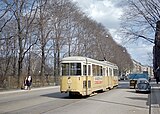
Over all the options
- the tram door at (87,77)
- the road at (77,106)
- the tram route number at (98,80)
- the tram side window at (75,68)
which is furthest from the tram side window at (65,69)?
the tram route number at (98,80)

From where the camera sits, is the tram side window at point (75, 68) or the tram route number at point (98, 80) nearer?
the tram side window at point (75, 68)

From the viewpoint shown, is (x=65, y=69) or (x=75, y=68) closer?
(x=75, y=68)

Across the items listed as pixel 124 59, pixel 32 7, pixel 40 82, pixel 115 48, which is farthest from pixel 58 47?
pixel 124 59

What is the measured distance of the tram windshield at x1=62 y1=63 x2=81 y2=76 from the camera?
2707 centimetres

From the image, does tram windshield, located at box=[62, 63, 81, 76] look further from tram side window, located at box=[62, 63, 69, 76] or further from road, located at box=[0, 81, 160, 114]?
road, located at box=[0, 81, 160, 114]

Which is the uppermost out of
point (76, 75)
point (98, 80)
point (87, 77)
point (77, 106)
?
point (76, 75)

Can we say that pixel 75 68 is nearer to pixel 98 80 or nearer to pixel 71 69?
pixel 71 69

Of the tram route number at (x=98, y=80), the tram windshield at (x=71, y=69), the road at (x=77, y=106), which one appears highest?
the tram windshield at (x=71, y=69)

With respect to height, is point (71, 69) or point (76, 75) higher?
point (71, 69)

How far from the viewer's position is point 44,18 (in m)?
52.2

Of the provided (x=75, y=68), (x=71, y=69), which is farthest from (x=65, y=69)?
(x=75, y=68)

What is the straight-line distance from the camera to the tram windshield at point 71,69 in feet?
88.8

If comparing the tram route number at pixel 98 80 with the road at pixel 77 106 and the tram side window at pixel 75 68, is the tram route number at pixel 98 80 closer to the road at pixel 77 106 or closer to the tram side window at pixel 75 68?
the tram side window at pixel 75 68

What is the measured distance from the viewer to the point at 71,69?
27.2m
